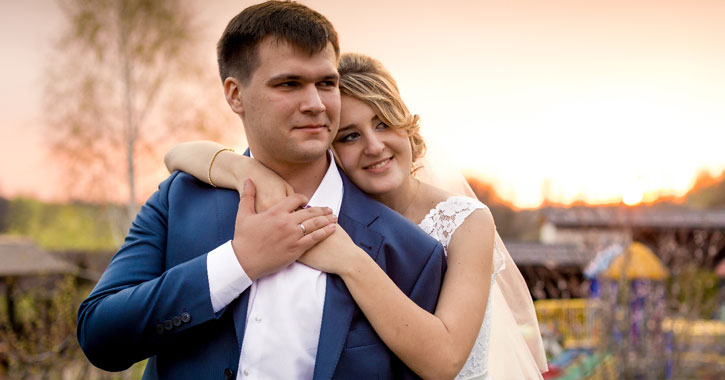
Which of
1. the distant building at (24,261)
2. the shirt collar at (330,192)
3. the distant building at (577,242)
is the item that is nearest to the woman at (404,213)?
the shirt collar at (330,192)

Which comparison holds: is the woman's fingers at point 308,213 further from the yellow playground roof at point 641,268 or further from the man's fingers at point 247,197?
the yellow playground roof at point 641,268

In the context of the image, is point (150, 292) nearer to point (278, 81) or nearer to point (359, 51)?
point (278, 81)

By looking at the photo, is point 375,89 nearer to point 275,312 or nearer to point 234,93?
point 234,93

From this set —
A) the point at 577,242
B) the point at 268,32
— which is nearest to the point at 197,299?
the point at 268,32

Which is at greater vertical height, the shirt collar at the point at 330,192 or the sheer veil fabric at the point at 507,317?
the shirt collar at the point at 330,192

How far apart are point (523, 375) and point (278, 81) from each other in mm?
2000

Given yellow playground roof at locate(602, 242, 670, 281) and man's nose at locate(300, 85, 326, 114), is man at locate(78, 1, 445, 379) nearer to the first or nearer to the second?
man's nose at locate(300, 85, 326, 114)

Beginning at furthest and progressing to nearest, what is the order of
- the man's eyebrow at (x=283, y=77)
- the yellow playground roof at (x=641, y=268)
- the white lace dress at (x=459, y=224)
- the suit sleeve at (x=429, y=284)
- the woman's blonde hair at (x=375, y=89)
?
the yellow playground roof at (x=641, y=268) < the white lace dress at (x=459, y=224) < the woman's blonde hair at (x=375, y=89) < the suit sleeve at (x=429, y=284) < the man's eyebrow at (x=283, y=77)

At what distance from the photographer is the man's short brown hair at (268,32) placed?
209cm

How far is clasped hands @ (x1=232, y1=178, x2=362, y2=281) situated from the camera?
78.4 inches

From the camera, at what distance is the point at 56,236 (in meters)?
22.5

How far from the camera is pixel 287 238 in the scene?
200 cm

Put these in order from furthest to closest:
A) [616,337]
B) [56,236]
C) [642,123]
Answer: [56,236], [642,123], [616,337]

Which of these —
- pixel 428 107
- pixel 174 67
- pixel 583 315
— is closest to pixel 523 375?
pixel 428 107
